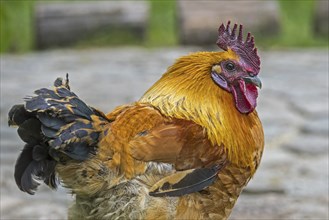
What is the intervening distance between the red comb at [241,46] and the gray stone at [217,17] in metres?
6.86

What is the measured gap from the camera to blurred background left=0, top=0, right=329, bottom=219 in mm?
4715

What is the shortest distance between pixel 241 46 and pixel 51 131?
35.3 inches

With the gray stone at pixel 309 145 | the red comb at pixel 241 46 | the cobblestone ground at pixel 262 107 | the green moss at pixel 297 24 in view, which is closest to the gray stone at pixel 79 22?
the cobblestone ground at pixel 262 107

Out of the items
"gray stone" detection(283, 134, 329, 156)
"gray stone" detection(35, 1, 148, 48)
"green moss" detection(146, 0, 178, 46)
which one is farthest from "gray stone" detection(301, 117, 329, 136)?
"gray stone" detection(35, 1, 148, 48)

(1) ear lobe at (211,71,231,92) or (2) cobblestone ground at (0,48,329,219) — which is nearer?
(1) ear lobe at (211,71,231,92)

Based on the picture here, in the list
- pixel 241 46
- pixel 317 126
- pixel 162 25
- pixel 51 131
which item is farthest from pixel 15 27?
pixel 51 131

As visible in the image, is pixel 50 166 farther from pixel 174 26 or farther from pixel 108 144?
pixel 174 26

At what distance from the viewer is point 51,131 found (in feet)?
9.71

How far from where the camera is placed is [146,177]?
9.93ft

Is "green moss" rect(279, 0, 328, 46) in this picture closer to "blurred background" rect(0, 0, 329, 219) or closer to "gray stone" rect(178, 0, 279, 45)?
"blurred background" rect(0, 0, 329, 219)

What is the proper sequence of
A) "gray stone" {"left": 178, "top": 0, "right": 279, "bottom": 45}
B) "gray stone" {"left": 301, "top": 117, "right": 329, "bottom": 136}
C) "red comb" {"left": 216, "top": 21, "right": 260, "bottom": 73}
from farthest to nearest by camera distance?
"gray stone" {"left": 178, "top": 0, "right": 279, "bottom": 45}
"gray stone" {"left": 301, "top": 117, "right": 329, "bottom": 136}
"red comb" {"left": 216, "top": 21, "right": 260, "bottom": 73}

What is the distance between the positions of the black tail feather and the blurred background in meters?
1.30

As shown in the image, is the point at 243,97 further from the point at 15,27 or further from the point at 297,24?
the point at 297,24

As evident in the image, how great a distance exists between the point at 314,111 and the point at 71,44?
Result: 4.60m
